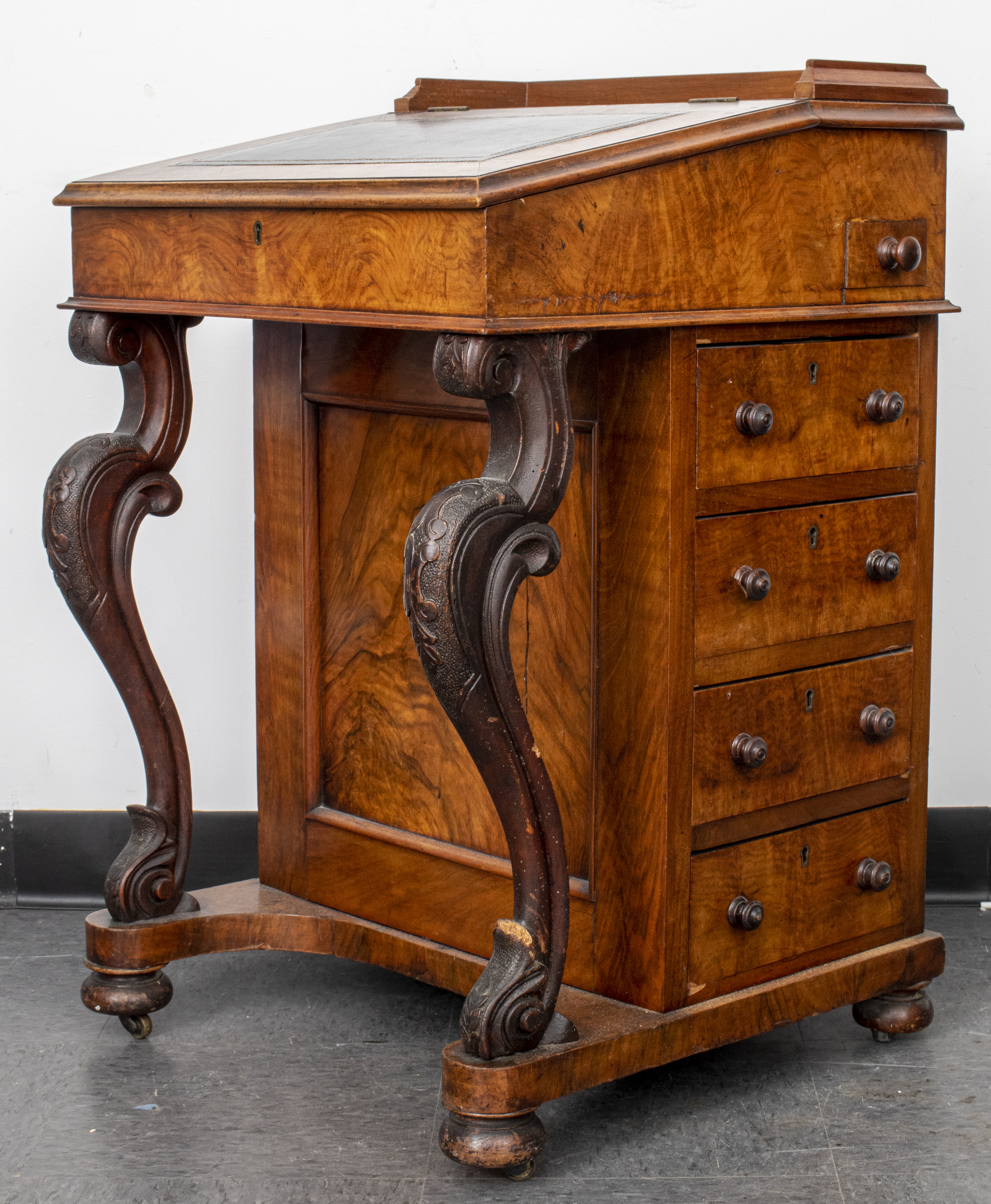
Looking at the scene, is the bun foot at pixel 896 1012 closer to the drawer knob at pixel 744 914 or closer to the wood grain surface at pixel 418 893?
the drawer knob at pixel 744 914

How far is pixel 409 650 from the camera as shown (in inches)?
87.0

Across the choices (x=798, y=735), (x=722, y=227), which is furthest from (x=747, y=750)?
(x=722, y=227)

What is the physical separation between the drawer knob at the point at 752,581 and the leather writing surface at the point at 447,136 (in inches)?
20.3

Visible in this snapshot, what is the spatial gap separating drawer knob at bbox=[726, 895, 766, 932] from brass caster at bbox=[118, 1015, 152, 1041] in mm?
827

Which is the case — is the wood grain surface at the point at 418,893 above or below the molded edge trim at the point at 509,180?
below

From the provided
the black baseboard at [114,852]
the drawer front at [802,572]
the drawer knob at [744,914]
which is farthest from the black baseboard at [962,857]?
the drawer knob at [744,914]

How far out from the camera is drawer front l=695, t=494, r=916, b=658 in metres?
1.91

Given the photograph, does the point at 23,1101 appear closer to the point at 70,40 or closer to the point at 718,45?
the point at 70,40

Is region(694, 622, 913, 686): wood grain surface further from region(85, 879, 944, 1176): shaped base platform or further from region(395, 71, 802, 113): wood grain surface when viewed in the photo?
region(395, 71, 802, 113): wood grain surface

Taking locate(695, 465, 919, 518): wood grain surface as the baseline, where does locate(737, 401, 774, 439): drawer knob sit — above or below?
above

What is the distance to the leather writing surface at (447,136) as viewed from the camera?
1.76 metres

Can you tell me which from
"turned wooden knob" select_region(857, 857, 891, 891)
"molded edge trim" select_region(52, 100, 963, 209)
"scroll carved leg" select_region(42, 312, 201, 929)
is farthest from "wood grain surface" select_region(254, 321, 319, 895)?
"turned wooden knob" select_region(857, 857, 891, 891)

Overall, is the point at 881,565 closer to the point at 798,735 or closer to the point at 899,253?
the point at 798,735

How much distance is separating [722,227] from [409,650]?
72cm
